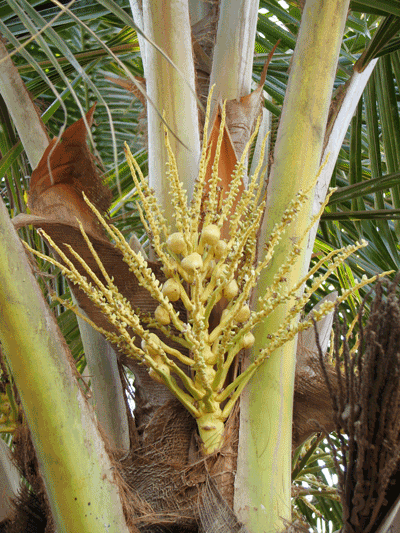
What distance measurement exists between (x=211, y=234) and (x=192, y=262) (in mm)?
79

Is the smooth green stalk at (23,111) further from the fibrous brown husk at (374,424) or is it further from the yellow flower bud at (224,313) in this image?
the fibrous brown husk at (374,424)

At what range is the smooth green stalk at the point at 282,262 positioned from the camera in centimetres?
102

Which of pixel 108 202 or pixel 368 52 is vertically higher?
pixel 368 52

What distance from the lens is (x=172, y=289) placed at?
1104 mm

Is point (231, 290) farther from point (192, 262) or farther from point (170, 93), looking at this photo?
point (170, 93)

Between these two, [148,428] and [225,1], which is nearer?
[148,428]

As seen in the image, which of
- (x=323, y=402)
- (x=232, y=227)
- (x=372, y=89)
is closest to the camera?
(x=232, y=227)

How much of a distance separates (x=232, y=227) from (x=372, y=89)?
1154 mm

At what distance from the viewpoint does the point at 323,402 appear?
3.93ft

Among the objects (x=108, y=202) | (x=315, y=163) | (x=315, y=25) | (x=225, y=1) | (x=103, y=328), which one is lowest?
(x=103, y=328)

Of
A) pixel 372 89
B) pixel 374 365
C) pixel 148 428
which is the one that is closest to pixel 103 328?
pixel 148 428

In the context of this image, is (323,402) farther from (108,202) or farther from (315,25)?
(315,25)

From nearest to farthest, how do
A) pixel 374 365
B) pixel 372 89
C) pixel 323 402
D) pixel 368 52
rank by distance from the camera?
pixel 374 365 → pixel 323 402 → pixel 368 52 → pixel 372 89

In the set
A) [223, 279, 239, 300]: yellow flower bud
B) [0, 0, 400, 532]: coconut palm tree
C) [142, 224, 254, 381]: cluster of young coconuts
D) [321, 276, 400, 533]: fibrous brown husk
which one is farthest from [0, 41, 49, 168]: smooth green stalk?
[321, 276, 400, 533]: fibrous brown husk
